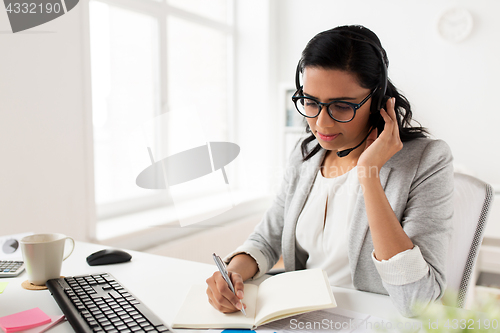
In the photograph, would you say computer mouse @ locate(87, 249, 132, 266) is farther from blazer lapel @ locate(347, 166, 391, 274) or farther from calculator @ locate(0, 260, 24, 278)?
blazer lapel @ locate(347, 166, 391, 274)

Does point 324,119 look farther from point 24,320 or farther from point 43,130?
point 43,130

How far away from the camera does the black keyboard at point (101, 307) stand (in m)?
0.66

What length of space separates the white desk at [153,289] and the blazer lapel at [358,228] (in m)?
0.13

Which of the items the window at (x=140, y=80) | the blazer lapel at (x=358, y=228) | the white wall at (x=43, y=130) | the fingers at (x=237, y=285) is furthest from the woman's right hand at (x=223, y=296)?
the window at (x=140, y=80)

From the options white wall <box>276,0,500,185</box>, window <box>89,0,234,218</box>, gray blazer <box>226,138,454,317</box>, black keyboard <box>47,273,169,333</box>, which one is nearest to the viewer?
black keyboard <box>47,273,169,333</box>

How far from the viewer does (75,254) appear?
1.14m

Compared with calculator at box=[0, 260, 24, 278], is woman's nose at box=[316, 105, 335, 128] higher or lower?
higher

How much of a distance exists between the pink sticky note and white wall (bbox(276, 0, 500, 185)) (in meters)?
2.61

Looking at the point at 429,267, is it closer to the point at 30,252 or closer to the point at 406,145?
the point at 406,145

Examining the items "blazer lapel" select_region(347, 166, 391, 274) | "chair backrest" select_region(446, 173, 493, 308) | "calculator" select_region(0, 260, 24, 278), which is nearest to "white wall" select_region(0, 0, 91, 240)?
"calculator" select_region(0, 260, 24, 278)

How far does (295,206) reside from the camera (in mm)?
1206

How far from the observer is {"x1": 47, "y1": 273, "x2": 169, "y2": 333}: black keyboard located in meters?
0.66

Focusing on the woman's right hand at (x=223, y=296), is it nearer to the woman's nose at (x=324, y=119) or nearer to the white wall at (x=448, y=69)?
the woman's nose at (x=324, y=119)

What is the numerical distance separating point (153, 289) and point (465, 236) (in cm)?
80
